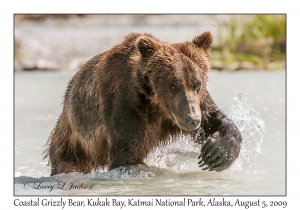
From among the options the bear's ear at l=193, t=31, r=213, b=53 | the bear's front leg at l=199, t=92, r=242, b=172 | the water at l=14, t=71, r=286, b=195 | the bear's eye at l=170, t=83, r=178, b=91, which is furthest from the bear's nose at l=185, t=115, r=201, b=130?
the bear's ear at l=193, t=31, r=213, b=53

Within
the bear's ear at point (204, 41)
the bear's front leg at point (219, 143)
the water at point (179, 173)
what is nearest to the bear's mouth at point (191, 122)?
the bear's front leg at point (219, 143)

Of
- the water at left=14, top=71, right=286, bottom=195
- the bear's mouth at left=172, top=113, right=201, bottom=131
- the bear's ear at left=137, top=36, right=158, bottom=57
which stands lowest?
the water at left=14, top=71, right=286, bottom=195

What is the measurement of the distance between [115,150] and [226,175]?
1.42 m

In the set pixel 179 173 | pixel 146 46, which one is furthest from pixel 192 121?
pixel 179 173

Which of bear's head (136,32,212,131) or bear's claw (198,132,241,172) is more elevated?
bear's head (136,32,212,131)

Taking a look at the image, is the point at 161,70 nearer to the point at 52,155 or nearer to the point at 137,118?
the point at 137,118

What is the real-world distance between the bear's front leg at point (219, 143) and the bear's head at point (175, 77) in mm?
420

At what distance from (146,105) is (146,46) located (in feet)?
2.03

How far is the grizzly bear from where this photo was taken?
21.5ft

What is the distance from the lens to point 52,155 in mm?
7930

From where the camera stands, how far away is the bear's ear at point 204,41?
6984 millimetres

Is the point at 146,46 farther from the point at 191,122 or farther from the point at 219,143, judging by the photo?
the point at 219,143

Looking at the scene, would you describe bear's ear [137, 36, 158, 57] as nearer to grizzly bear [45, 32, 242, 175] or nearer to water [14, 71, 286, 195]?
grizzly bear [45, 32, 242, 175]

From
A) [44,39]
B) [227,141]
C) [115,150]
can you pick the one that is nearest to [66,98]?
[115,150]
